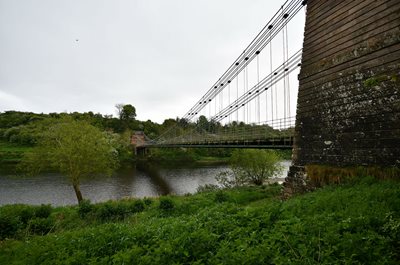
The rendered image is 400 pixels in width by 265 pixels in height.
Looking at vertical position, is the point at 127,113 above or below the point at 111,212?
above

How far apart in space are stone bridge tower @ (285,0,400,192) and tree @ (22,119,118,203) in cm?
1281

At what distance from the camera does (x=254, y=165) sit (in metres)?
22.0

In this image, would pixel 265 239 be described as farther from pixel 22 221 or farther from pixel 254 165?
pixel 254 165

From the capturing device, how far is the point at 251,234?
181 inches

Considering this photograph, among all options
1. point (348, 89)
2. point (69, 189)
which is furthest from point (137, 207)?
point (69, 189)

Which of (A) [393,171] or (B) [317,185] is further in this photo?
(B) [317,185]

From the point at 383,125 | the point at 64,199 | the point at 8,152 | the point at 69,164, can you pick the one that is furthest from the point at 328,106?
the point at 8,152

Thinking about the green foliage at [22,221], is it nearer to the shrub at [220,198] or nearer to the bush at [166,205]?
the bush at [166,205]

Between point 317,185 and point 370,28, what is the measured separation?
509cm

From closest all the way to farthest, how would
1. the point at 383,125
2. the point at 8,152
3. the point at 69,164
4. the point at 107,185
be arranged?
the point at 383,125, the point at 69,164, the point at 107,185, the point at 8,152

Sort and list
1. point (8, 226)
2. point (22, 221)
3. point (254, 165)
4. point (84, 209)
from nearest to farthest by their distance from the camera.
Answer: point (8, 226), point (22, 221), point (84, 209), point (254, 165)

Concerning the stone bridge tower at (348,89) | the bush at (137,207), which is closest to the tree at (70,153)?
the bush at (137,207)

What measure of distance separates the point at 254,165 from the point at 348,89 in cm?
1476

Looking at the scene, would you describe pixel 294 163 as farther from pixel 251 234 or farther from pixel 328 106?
pixel 251 234
